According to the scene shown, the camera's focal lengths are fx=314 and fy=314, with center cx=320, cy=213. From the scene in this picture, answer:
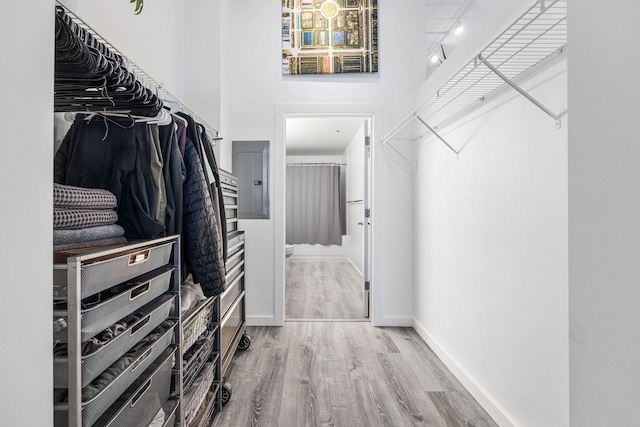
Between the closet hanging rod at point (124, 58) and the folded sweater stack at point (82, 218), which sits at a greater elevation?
the closet hanging rod at point (124, 58)

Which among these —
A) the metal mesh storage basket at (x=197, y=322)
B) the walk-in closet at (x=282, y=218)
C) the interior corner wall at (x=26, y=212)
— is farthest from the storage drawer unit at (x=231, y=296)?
the interior corner wall at (x=26, y=212)

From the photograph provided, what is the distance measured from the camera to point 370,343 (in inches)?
98.3

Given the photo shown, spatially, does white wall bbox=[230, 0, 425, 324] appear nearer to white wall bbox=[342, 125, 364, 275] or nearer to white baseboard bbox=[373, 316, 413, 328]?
white baseboard bbox=[373, 316, 413, 328]

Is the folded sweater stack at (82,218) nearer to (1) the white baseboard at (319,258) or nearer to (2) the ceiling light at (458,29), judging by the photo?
(2) the ceiling light at (458,29)

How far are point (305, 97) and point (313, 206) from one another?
3.89m

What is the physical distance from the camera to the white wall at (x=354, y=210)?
15.7 feet

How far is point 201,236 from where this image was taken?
1.24m

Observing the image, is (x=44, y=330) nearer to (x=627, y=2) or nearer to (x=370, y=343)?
(x=627, y=2)

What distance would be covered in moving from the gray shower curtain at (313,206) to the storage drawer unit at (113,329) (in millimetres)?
5488

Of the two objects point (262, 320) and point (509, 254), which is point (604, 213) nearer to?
point (509, 254)

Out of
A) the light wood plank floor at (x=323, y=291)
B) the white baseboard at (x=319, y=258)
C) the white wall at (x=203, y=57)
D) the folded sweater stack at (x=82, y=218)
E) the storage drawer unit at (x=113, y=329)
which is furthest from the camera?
the white baseboard at (x=319, y=258)

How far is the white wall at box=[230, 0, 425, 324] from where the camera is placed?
9.17ft

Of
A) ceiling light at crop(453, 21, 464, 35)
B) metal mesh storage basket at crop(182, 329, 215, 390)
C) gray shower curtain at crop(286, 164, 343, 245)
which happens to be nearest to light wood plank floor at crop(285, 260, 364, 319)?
gray shower curtain at crop(286, 164, 343, 245)

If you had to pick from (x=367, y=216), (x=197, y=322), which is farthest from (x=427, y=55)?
(x=197, y=322)
